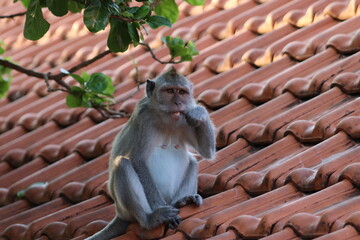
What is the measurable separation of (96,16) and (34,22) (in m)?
0.31

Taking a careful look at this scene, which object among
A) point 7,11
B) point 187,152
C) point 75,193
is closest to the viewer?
point 187,152

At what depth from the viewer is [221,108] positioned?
6.36 meters

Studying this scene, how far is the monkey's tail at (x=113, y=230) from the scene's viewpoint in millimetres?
5371

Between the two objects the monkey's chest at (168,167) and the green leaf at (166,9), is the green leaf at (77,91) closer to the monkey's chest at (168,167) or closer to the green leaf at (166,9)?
the monkey's chest at (168,167)

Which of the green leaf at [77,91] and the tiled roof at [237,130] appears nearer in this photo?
the tiled roof at [237,130]

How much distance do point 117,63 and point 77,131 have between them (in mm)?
1028

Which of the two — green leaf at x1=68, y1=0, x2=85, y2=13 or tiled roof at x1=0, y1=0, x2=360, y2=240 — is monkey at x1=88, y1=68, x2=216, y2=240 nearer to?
tiled roof at x1=0, y1=0, x2=360, y2=240

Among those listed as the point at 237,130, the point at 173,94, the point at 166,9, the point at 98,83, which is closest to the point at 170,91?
the point at 173,94

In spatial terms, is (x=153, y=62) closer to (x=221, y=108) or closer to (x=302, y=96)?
(x=221, y=108)

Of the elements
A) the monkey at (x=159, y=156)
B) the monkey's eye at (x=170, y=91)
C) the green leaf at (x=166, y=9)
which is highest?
the green leaf at (x=166, y=9)

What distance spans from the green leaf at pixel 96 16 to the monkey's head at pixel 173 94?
100 cm

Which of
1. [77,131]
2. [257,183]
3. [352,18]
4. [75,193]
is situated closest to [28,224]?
[75,193]

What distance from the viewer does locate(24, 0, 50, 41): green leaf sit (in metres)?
4.46

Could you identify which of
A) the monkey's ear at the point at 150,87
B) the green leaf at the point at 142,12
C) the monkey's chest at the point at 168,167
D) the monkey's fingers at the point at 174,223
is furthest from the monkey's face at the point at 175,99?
the green leaf at the point at 142,12
